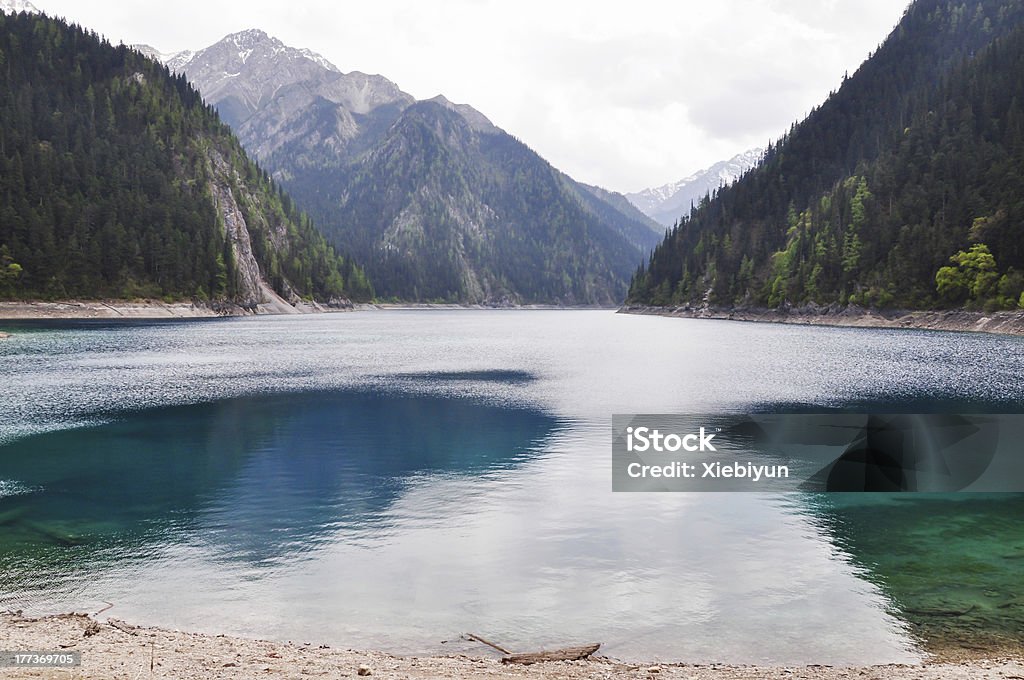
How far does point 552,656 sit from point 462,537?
8.41m

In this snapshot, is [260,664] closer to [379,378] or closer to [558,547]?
[558,547]

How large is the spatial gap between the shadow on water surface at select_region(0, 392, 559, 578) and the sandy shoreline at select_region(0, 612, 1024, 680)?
19.4 ft

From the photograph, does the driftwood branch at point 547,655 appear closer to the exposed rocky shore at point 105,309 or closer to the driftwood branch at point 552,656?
the driftwood branch at point 552,656

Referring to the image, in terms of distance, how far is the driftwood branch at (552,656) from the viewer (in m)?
12.5

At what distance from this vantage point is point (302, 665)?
1166 centimetres

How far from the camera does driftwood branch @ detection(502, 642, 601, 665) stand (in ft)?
40.9

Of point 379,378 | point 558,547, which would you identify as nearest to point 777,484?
point 558,547

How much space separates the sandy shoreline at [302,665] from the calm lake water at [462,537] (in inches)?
39.4

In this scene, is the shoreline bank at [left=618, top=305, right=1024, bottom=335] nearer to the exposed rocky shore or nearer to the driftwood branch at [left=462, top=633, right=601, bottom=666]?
the driftwood branch at [left=462, top=633, right=601, bottom=666]

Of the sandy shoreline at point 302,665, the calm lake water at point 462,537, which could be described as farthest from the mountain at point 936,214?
the sandy shoreline at point 302,665

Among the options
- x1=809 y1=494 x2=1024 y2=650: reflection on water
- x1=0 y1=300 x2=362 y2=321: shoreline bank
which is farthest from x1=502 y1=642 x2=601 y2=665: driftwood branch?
x1=0 y1=300 x2=362 y2=321: shoreline bank

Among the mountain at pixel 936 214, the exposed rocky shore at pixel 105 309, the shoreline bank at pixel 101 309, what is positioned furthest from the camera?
the exposed rocky shore at pixel 105 309

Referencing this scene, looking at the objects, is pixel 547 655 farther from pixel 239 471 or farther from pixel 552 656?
pixel 239 471

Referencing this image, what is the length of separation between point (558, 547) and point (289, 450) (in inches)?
749
